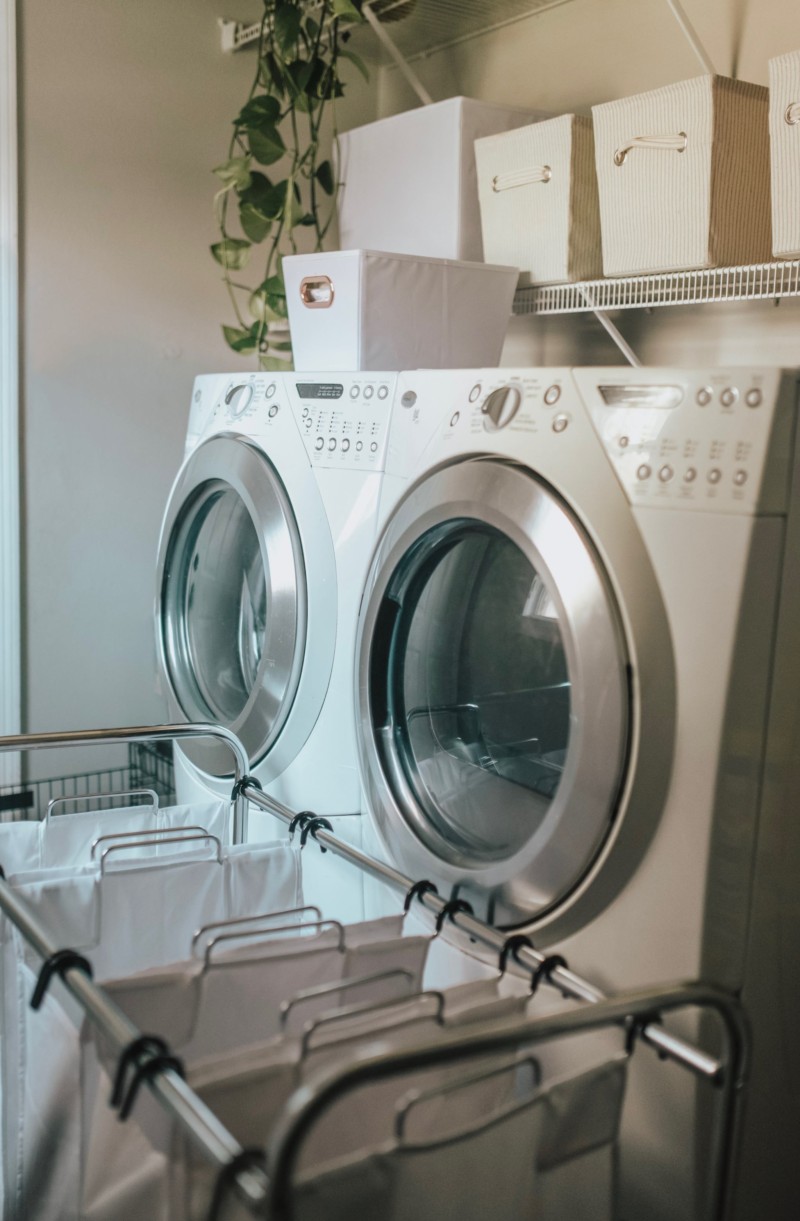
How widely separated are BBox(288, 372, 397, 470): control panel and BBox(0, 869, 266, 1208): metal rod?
0.87 metres

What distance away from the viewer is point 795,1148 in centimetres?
142

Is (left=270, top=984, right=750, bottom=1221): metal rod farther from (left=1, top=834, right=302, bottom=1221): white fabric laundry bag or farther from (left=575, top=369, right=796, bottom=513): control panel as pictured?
(left=575, top=369, right=796, bottom=513): control panel

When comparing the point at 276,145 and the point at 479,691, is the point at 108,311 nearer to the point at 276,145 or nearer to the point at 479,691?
the point at 276,145

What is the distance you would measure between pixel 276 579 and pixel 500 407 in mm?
594

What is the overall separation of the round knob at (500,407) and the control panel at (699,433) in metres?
0.13

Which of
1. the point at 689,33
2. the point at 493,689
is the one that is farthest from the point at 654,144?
the point at 493,689

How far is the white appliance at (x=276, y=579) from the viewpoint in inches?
72.1

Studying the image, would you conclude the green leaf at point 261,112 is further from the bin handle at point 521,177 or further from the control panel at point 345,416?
the control panel at point 345,416

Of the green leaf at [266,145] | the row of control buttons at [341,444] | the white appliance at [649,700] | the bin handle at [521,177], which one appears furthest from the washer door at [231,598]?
the green leaf at [266,145]

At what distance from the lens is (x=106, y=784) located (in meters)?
2.77

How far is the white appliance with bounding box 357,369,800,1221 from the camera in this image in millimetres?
1239

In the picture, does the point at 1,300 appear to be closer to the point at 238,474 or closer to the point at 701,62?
the point at 238,474

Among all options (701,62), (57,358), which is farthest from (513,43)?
(57,358)

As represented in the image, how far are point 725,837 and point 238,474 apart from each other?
1.13 meters
